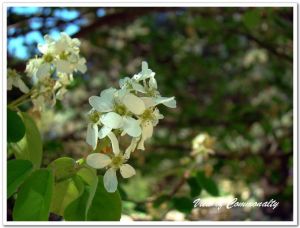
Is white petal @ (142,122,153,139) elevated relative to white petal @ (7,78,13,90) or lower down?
lower down

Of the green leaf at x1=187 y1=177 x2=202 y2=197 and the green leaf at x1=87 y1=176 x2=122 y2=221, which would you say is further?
the green leaf at x1=187 y1=177 x2=202 y2=197

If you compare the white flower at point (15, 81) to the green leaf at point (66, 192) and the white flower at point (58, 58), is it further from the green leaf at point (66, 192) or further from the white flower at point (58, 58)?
the green leaf at point (66, 192)

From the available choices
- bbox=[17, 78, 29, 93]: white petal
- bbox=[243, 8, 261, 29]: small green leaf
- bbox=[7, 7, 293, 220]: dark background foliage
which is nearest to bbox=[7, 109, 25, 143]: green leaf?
bbox=[17, 78, 29, 93]: white petal

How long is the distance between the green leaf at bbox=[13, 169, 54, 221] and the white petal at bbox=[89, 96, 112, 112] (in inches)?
4.4

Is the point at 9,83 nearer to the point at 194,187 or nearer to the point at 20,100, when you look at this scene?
the point at 20,100

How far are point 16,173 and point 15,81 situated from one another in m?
0.32

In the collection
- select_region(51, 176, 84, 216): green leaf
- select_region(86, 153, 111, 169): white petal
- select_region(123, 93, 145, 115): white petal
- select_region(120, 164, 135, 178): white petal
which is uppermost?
select_region(123, 93, 145, 115): white petal

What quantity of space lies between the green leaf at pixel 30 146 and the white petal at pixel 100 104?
20 cm

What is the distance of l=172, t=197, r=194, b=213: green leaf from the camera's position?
1444 mm

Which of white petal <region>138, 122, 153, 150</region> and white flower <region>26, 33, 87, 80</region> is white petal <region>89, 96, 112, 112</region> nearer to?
white petal <region>138, 122, 153, 150</region>

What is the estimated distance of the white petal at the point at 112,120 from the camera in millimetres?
731

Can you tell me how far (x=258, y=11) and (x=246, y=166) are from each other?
27.4 inches

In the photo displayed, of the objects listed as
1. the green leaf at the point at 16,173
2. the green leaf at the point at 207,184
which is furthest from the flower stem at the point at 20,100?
the green leaf at the point at 207,184

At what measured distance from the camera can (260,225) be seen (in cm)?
96
